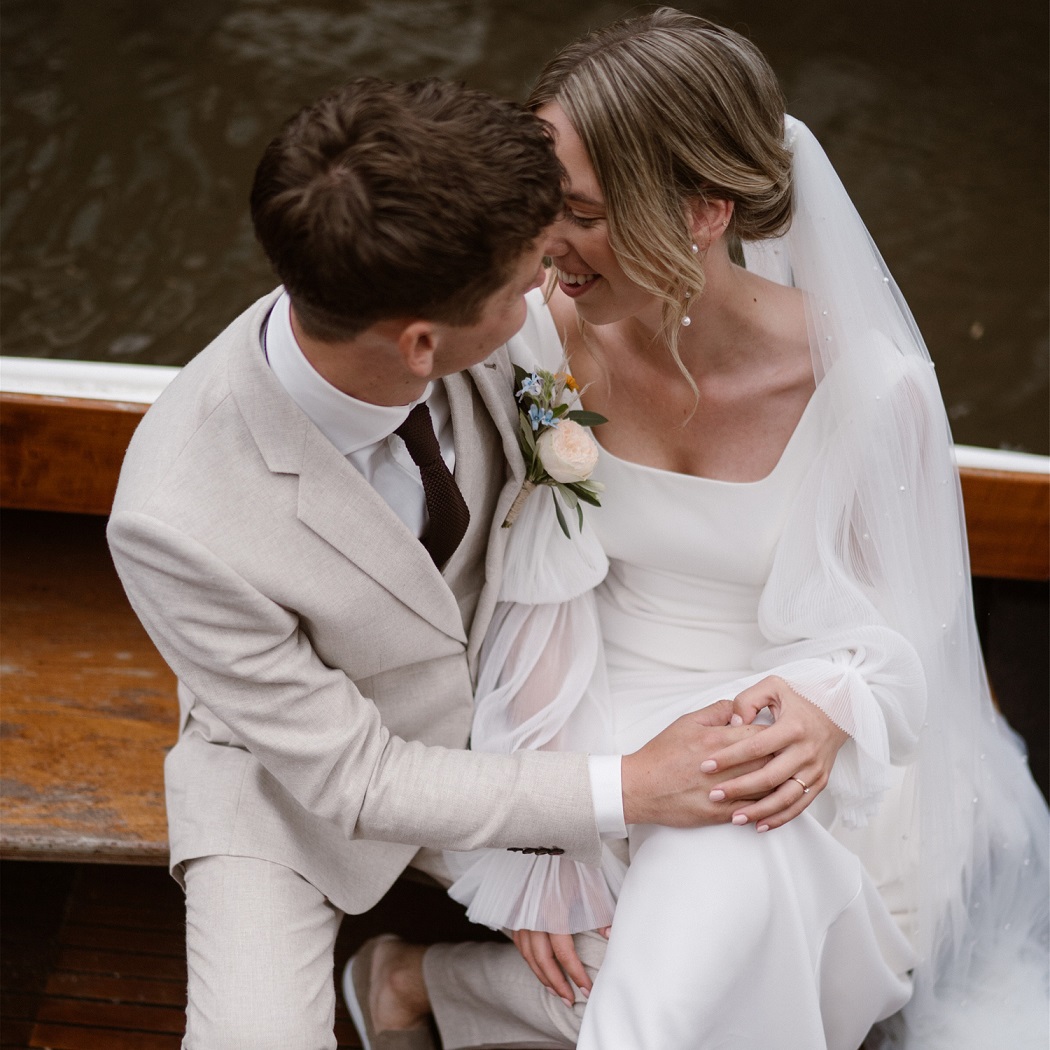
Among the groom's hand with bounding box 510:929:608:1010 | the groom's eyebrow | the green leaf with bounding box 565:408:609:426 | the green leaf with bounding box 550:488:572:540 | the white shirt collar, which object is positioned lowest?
the groom's hand with bounding box 510:929:608:1010

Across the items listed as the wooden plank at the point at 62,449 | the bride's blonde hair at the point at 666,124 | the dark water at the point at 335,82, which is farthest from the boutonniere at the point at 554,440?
the dark water at the point at 335,82

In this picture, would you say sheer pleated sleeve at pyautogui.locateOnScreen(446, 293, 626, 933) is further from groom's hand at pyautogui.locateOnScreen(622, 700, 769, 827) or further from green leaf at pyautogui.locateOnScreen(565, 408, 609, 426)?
groom's hand at pyautogui.locateOnScreen(622, 700, 769, 827)

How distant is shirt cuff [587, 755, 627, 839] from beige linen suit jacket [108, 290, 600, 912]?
18 mm

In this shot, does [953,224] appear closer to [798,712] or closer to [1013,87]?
[1013,87]

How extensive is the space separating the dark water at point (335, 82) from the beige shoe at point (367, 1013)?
197 cm

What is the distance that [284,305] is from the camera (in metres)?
1.64

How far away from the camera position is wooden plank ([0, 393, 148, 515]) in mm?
2287

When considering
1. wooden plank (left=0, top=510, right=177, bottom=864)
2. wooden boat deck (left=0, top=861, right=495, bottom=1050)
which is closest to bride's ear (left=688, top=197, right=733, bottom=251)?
wooden plank (left=0, top=510, right=177, bottom=864)

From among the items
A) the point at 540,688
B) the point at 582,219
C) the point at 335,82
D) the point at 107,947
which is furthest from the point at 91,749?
the point at 335,82

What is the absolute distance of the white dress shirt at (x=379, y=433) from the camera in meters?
1.59

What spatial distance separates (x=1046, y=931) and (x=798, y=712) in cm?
83

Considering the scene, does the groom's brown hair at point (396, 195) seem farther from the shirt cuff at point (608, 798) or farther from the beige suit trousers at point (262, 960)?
the beige suit trousers at point (262, 960)

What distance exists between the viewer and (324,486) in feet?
5.30

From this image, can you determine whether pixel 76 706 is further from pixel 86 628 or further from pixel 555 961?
pixel 555 961
